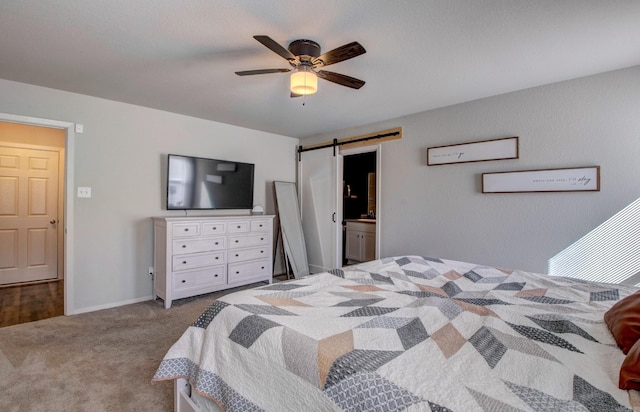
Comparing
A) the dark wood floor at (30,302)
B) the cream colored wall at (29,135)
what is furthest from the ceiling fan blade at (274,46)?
the cream colored wall at (29,135)

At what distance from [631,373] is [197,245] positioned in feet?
11.6

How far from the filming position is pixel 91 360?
2250mm

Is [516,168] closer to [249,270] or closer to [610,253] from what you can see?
[610,253]

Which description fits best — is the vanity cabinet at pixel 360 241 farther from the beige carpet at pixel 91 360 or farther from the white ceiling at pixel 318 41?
the beige carpet at pixel 91 360

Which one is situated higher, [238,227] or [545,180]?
[545,180]

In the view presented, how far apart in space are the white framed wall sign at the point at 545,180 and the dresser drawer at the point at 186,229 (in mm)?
3185

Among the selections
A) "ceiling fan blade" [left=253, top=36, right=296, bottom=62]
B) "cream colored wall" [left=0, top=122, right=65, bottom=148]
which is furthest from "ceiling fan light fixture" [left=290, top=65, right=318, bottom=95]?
"cream colored wall" [left=0, top=122, right=65, bottom=148]

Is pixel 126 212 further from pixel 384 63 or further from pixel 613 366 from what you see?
pixel 613 366

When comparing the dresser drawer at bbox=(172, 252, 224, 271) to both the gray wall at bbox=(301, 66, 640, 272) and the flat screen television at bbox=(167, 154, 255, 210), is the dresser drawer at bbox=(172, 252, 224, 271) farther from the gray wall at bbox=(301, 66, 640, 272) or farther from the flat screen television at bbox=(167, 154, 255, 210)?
the gray wall at bbox=(301, 66, 640, 272)

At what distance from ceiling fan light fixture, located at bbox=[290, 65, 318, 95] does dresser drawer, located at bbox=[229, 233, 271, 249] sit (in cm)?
232

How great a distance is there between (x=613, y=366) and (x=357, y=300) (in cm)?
93

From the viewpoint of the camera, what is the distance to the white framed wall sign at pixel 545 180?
104 inches

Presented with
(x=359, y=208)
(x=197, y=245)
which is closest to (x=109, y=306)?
(x=197, y=245)

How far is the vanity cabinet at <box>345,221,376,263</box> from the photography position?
5.36 metres
